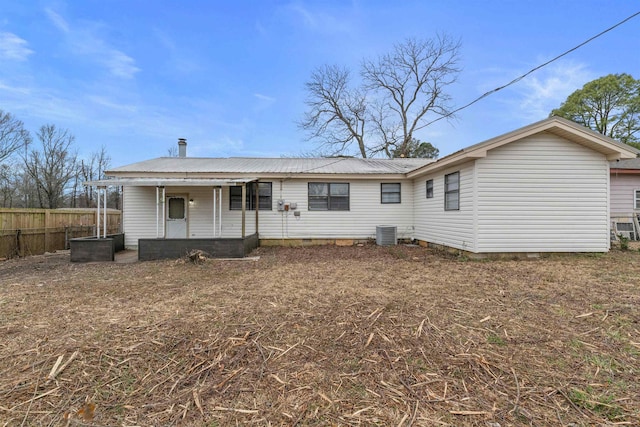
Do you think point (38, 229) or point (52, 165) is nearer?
point (38, 229)

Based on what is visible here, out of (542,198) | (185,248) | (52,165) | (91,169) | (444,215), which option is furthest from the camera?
(91,169)

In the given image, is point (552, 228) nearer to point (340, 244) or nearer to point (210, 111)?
point (340, 244)

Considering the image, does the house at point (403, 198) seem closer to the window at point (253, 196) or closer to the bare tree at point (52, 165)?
the window at point (253, 196)

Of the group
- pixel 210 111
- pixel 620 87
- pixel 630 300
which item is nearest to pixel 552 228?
pixel 630 300

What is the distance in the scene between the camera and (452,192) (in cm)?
856

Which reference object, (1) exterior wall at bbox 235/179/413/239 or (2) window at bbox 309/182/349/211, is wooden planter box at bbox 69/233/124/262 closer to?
(1) exterior wall at bbox 235/179/413/239

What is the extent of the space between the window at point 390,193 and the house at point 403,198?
4 centimetres

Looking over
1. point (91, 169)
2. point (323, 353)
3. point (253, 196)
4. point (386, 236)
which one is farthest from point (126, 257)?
point (91, 169)

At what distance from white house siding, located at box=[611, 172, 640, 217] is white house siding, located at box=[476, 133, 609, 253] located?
665 cm

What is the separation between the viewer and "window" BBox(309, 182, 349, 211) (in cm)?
1091

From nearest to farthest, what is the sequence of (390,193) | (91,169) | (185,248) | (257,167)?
(185,248) < (390,193) < (257,167) < (91,169)

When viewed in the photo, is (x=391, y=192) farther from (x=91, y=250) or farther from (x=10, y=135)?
(x=10, y=135)

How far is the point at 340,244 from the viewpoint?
10.8 metres

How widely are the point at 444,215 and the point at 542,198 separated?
245cm
